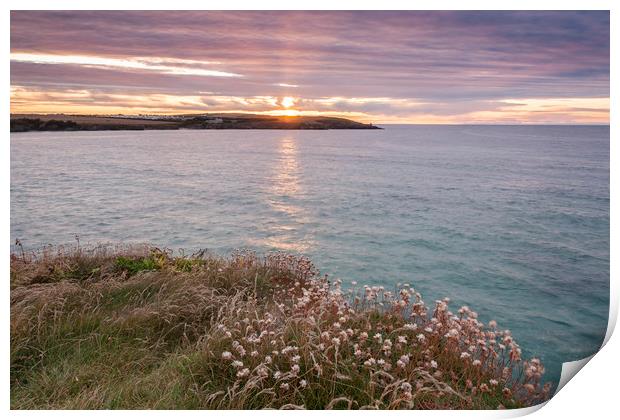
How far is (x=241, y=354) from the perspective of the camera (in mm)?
3682

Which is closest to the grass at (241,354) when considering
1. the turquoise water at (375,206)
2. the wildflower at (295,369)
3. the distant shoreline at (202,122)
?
the wildflower at (295,369)

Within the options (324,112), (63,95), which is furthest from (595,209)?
(63,95)

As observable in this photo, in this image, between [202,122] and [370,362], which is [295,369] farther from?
[202,122]

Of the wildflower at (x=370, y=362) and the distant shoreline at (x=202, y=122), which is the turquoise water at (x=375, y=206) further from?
the wildflower at (x=370, y=362)

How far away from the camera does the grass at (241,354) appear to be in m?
3.71

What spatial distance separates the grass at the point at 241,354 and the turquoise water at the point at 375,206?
910 millimetres

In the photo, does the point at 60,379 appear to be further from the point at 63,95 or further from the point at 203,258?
the point at 63,95

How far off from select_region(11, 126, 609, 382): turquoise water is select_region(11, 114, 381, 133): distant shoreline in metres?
0.13

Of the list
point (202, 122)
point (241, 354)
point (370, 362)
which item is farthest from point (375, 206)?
point (241, 354)

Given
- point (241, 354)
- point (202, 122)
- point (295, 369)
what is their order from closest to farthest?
point (295, 369)
point (241, 354)
point (202, 122)

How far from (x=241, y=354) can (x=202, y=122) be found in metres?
3.21

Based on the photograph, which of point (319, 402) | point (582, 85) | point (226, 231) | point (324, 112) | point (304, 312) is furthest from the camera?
point (226, 231)

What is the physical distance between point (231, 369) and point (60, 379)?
1.25m

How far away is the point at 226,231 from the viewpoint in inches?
248
